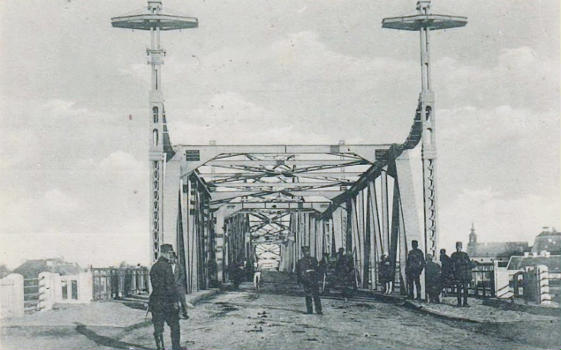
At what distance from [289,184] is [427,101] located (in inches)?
448

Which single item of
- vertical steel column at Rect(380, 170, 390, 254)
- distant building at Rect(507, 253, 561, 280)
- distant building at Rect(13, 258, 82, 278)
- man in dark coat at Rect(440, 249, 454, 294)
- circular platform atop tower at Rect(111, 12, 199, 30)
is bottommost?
distant building at Rect(507, 253, 561, 280)

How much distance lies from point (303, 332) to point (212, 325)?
2109 mm

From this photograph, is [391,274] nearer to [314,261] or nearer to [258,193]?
[314,261]

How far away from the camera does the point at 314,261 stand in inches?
623

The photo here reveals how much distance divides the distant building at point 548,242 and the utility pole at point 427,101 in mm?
82614

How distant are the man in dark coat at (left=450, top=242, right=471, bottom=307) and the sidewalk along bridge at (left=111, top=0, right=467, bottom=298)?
0.76 metres

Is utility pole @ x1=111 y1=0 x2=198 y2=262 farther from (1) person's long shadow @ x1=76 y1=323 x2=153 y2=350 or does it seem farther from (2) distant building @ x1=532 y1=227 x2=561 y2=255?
(2) distant building @ x1=532 y1=227 x2=561 y2=255

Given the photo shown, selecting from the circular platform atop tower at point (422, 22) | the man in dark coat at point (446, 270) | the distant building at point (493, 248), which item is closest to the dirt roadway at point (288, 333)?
the man in dark coat at point (446, 270)

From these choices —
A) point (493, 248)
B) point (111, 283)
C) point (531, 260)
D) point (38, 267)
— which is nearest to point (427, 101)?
point (111, 283)

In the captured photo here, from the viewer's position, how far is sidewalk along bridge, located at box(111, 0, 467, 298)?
16.8m

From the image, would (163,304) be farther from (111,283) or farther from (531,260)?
(531,260)

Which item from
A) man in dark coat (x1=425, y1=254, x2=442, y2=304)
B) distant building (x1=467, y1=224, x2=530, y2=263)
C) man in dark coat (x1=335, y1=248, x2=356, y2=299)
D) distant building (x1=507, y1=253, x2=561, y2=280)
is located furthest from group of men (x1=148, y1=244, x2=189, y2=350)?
distant building (x1=467, y1=224, x2=530, y2=263)

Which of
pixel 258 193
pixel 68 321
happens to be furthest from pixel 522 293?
pixel 258 193

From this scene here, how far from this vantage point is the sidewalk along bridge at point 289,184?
16.8 m
